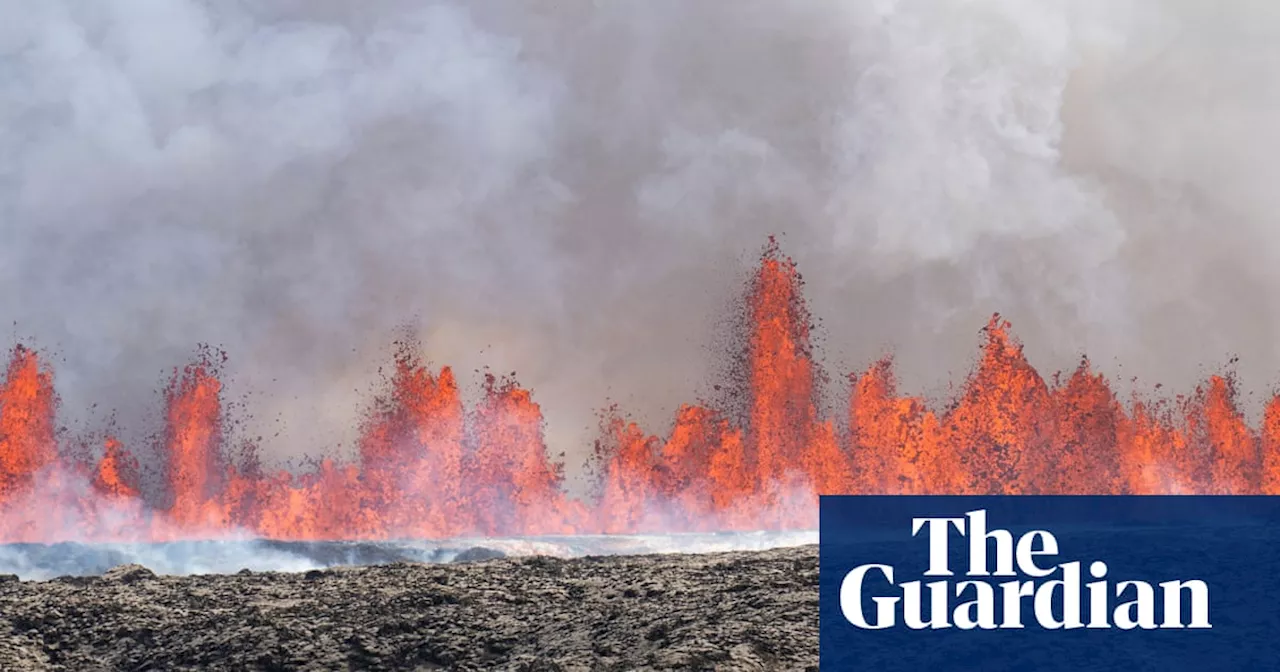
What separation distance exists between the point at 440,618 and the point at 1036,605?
333 inches

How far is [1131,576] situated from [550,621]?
912 centimetres

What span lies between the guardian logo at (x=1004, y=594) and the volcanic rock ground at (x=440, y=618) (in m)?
1.04

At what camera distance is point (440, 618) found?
720 inches

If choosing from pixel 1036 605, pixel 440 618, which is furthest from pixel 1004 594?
pixel 440 618

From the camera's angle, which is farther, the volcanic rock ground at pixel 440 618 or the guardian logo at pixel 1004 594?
the guardian logo at pixel 1004 594

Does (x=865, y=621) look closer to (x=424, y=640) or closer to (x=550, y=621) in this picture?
(x=550, y=621)

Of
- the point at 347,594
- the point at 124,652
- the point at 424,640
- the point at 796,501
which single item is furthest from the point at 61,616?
the point at 796,501

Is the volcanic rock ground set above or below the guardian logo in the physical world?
below

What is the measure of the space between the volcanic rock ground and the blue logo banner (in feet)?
2.55

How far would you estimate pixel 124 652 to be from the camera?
60.5ft

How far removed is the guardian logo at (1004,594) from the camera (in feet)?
56.6

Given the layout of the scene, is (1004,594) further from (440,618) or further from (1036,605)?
(440,618)

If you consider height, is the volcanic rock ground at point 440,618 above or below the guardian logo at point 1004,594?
below

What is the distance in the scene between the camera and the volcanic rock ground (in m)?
16.2
